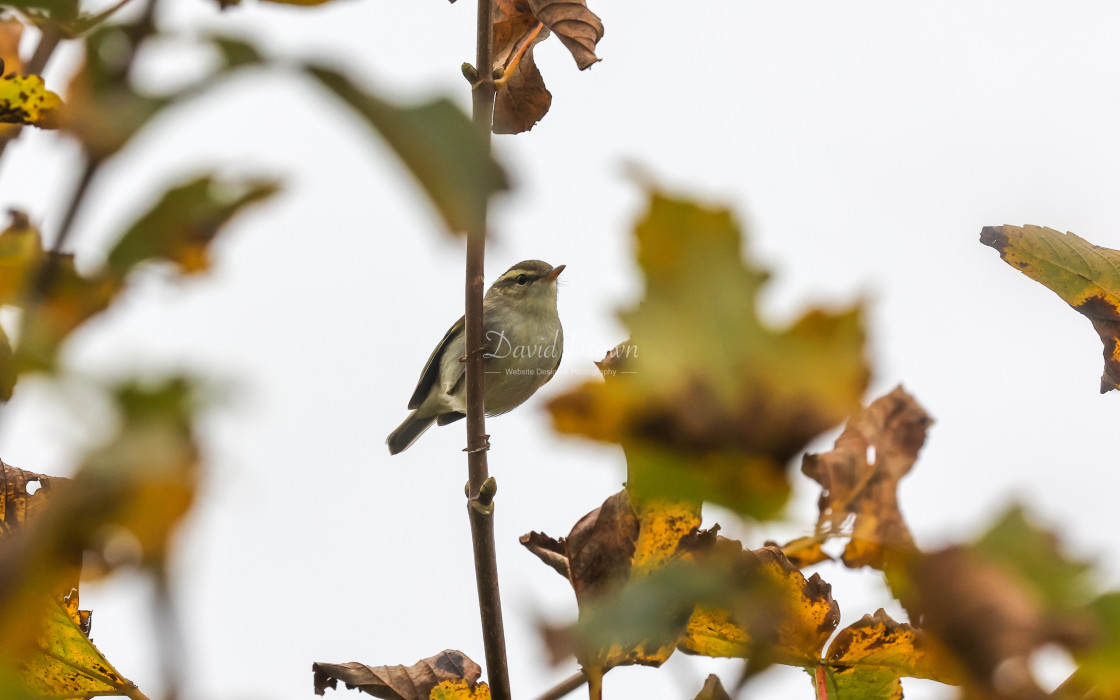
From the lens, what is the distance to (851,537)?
612mm

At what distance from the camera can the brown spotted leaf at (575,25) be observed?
121 cm

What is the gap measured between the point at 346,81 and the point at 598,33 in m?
0.86

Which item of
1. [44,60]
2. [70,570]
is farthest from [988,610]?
[44,60]

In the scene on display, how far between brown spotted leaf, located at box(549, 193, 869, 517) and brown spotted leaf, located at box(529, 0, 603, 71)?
0.82 metres

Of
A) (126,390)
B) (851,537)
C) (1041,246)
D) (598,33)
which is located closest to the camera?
(126,390)

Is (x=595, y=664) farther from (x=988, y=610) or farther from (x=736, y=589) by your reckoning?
(x=988, y=610)

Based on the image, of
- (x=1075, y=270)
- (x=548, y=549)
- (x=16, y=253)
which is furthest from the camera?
(x=548, y=549)

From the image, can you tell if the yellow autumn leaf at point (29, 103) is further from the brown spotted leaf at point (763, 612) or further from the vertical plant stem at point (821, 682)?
the vertical plant stem at point (821, 682)

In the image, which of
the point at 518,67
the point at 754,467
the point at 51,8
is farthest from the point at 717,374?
the point at 518,67

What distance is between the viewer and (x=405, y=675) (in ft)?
4.33

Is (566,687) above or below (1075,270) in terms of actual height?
below

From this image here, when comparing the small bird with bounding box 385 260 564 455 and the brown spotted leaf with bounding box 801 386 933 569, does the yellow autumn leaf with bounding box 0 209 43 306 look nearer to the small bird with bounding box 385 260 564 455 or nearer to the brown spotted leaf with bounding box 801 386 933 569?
the brown spotted leaf with bounding box 801 386 933 569

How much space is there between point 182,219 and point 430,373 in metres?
5.17

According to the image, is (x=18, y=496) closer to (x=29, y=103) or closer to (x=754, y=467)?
(x=29, y=103)
